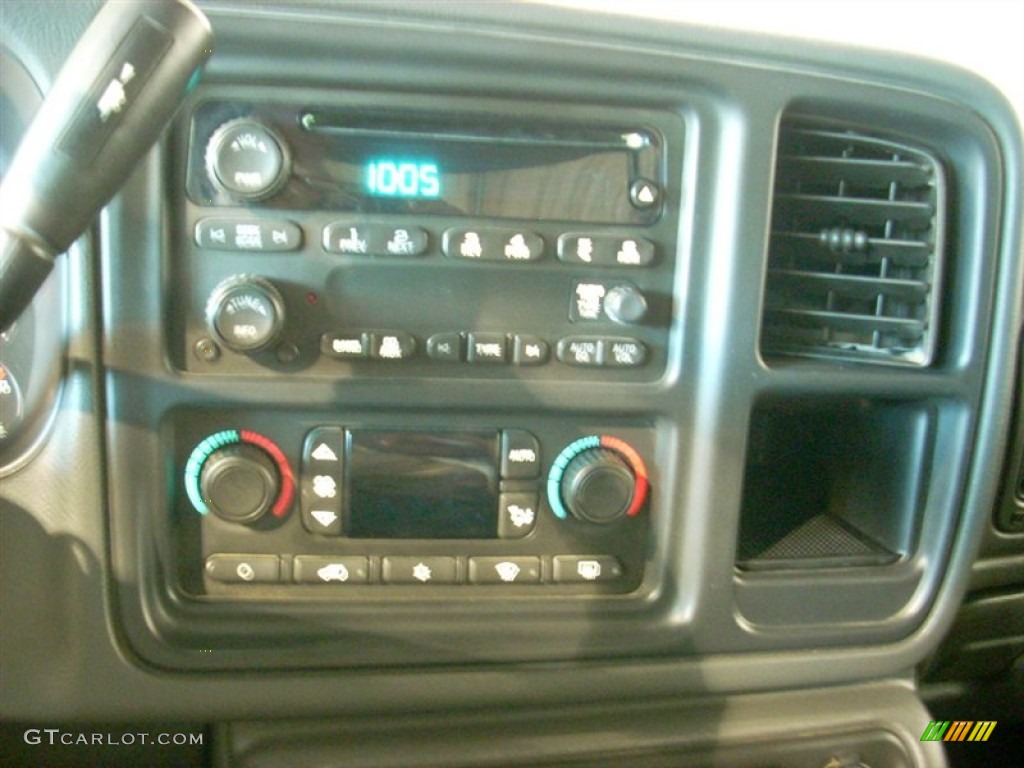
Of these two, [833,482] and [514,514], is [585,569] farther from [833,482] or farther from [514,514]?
[833,482]

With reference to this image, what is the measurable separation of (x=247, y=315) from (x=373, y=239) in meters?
0.10

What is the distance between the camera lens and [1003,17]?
800 mm

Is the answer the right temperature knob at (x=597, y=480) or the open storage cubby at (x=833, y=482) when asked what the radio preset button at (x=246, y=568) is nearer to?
the right temperature knob at (x=597, y=480)

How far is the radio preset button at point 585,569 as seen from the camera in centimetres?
77

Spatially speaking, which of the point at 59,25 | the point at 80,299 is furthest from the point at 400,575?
the point at 59,25

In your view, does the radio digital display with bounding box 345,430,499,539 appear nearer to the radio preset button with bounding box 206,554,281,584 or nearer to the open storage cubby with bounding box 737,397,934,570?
the radio preset button with bounding box 206,554,281,584

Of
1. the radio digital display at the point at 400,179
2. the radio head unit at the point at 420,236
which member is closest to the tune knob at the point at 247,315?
the radio head unit at the point at 420,236

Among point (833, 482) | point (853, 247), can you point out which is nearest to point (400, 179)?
point (853, 247)

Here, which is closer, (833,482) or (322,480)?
(322,480)

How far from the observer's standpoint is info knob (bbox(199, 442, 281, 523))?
27.4 inches

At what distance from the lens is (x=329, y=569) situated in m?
0.74

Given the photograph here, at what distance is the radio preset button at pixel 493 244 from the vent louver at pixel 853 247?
0.21m

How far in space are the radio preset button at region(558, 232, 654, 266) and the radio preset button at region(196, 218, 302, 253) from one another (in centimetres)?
20

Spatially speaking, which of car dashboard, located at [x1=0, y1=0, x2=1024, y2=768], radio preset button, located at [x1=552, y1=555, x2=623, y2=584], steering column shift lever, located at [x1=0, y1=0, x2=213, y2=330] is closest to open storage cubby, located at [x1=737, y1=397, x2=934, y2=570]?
car dashboard, located at [x1=0, y1=0, x2=1024, y2=768]
